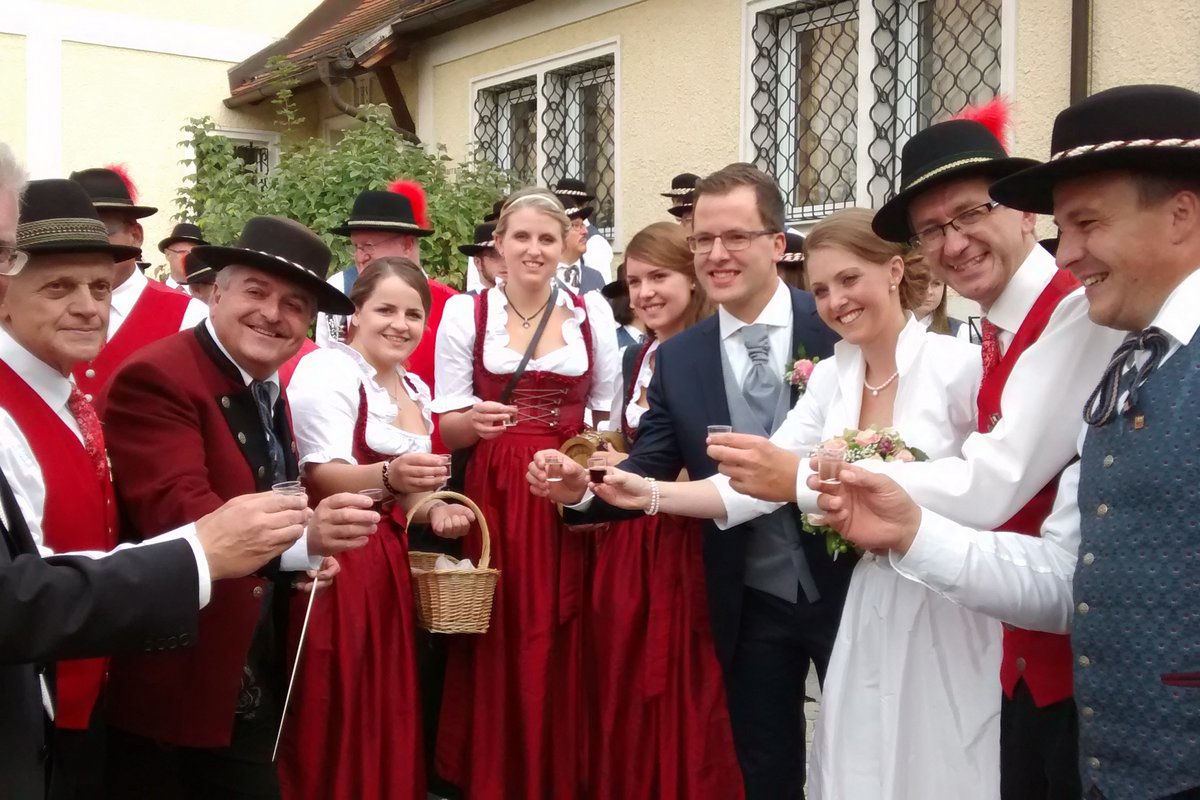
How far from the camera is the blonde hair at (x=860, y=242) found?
3.35 meters

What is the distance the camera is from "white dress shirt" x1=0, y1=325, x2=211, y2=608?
275cm

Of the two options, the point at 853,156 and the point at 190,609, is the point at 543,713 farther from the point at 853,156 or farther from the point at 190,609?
the point at 853,156

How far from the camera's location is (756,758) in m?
3.77

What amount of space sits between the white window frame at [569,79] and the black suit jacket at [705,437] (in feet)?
19.9

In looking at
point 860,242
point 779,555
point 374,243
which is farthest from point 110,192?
point 860,242

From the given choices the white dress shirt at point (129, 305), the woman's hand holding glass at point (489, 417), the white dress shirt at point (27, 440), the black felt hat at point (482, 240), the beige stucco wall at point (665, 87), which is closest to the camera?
the white dress shirt at point (27, 440)

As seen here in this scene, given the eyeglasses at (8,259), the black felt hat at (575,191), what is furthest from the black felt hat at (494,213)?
the eyeglasses at (8,259)

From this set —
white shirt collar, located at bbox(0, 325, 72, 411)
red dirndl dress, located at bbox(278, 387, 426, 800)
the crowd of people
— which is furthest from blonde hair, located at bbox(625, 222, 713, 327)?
white shirt collar, located at bbox(0, 325, 72, 411)

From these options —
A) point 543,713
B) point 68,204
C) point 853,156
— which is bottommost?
point 543,713

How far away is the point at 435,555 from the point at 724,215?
64.2 inches

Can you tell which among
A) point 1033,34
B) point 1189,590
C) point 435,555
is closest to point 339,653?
point 435,555

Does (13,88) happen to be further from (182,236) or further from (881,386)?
(881,386)

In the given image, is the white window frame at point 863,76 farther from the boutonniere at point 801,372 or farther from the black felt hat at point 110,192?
the black felt hat at point 110,192

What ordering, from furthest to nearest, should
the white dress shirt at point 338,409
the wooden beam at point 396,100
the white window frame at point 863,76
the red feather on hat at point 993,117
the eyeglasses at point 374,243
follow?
the wooden beam at point 396,100 → the white window frame at point 863,76 → the eyeglasses at point 374,243 → the white dress shirt at point 338,409 → the red feather on hat at point 993,117
